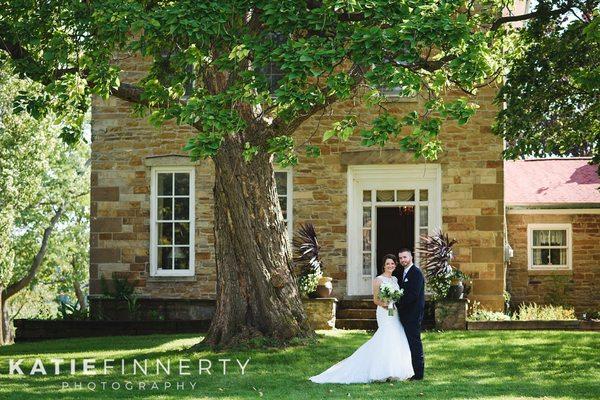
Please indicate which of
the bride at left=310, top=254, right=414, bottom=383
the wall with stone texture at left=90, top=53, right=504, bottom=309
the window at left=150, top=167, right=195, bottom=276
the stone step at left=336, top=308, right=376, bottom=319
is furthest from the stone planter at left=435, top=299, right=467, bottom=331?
the bride at left=310, top=254, right=414, bottom=383

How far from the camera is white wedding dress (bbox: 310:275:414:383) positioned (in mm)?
12398

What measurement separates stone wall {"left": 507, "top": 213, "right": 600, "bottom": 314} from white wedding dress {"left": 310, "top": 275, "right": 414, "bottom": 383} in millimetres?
12305

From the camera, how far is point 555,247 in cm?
2459

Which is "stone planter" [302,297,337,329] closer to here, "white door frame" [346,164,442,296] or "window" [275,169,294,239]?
"white door frame" [346,164,442,296]

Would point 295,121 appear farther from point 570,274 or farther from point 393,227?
point 570,274

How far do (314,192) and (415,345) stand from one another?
8465 millimetres

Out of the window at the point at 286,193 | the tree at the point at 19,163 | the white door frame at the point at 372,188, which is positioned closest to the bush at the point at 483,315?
the white door frame at the point at 372,188

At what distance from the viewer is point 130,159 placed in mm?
21125

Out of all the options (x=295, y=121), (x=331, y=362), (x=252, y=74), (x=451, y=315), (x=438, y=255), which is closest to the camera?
(x=252, y=74)

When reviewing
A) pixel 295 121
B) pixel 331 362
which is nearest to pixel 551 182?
pixel 295 121

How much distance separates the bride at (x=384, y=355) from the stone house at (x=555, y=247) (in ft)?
40.3

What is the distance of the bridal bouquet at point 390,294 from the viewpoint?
483 inches

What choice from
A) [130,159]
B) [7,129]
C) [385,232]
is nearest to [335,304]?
[385,232]

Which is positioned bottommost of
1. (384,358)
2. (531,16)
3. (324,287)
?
(384,358)
